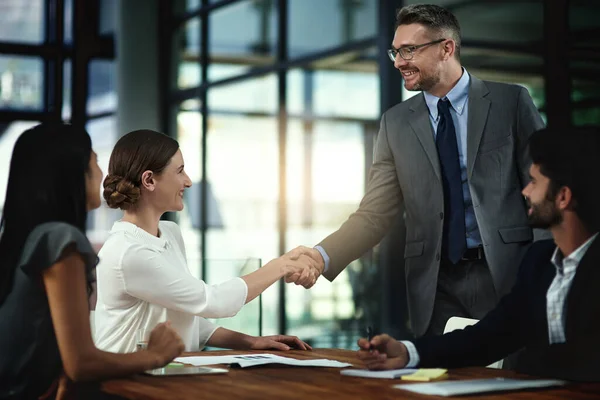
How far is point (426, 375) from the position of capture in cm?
194

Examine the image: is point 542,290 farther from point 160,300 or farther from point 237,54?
point 237,54

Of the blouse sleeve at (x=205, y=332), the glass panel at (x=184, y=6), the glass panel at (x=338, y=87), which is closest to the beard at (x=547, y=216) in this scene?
the blouse sleeve at (x=205, y=332)

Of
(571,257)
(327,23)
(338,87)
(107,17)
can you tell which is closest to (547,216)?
(571,257)

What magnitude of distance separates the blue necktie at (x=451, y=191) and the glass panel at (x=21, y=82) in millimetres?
5970

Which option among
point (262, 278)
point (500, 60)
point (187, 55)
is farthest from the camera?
point (187, 55)

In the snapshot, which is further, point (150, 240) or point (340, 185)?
point (340, 185)

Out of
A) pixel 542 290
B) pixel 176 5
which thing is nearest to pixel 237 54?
pixel 176 5

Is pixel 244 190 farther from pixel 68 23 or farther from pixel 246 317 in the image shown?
pixel 246 317

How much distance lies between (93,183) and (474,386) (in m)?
0.90

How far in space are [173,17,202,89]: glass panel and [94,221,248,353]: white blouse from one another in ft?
17.0

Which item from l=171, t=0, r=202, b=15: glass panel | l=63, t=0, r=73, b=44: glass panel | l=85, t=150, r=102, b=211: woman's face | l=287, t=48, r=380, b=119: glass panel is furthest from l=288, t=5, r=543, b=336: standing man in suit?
l=63, t=0, r=73, b=44: glass panel

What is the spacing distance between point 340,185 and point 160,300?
140 inches

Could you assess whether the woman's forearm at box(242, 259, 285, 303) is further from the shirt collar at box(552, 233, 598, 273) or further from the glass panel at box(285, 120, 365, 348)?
the glass panel at box(285, 120, 365, 348)

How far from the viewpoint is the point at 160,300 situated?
2.33 m
